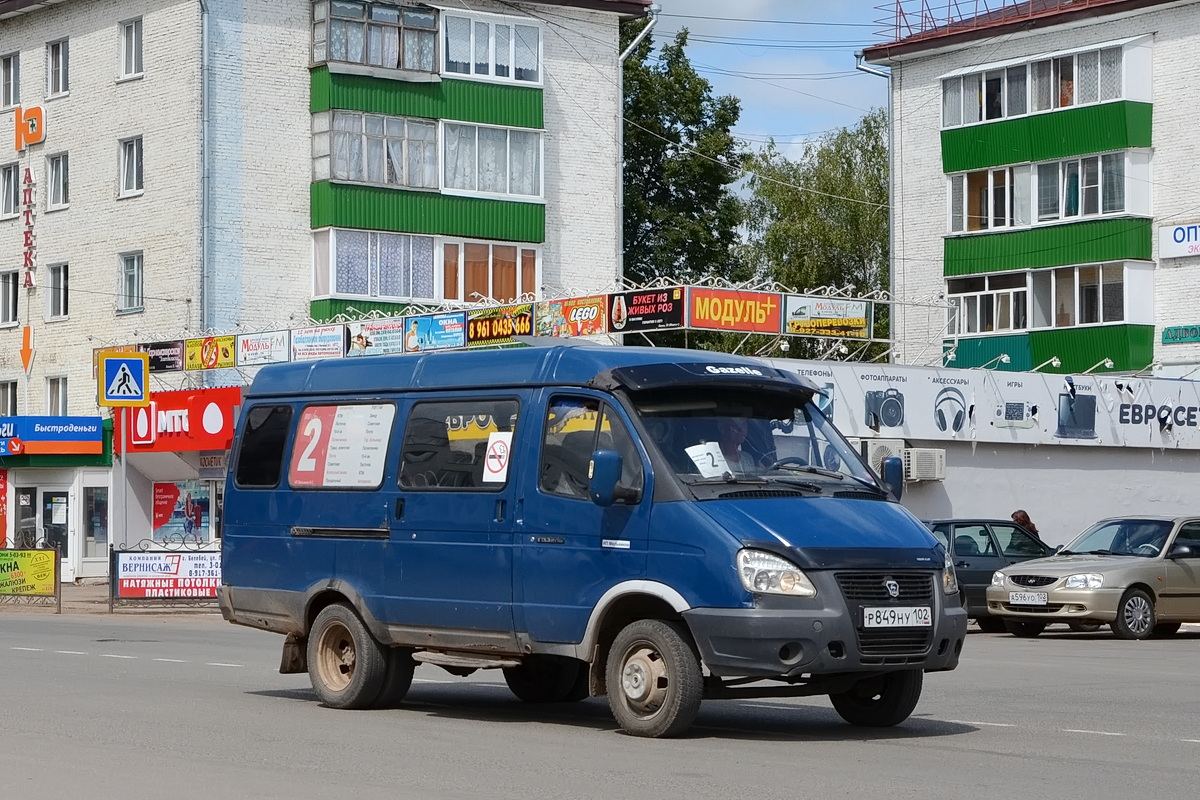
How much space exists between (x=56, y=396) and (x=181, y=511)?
6701mm

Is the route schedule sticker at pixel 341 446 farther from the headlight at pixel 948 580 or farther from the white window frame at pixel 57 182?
the white window frame at pixel 57 182

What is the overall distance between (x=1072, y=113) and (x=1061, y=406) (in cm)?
1351

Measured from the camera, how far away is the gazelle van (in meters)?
11.0

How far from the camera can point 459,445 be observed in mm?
12609

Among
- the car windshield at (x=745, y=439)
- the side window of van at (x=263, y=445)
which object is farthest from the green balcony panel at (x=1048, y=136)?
the car windshield at (x=745, y=439)

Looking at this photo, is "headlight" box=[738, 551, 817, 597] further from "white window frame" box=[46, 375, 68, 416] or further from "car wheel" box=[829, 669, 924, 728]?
"white window frame" box=[46, 375, 68, 416]

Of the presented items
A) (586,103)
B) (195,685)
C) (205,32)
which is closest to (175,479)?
(205,32)

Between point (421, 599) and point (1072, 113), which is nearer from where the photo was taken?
point (421, 599)

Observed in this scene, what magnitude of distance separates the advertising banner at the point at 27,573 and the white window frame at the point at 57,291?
1509cm

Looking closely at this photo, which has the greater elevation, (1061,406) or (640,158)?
(640,158)

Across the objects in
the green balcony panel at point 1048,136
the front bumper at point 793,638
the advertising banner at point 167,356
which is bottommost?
the front bumper at point 793,638

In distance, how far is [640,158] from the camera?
60.7 metres

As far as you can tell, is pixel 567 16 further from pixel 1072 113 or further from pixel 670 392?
pixel 670 392

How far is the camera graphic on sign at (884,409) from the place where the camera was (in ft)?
109
